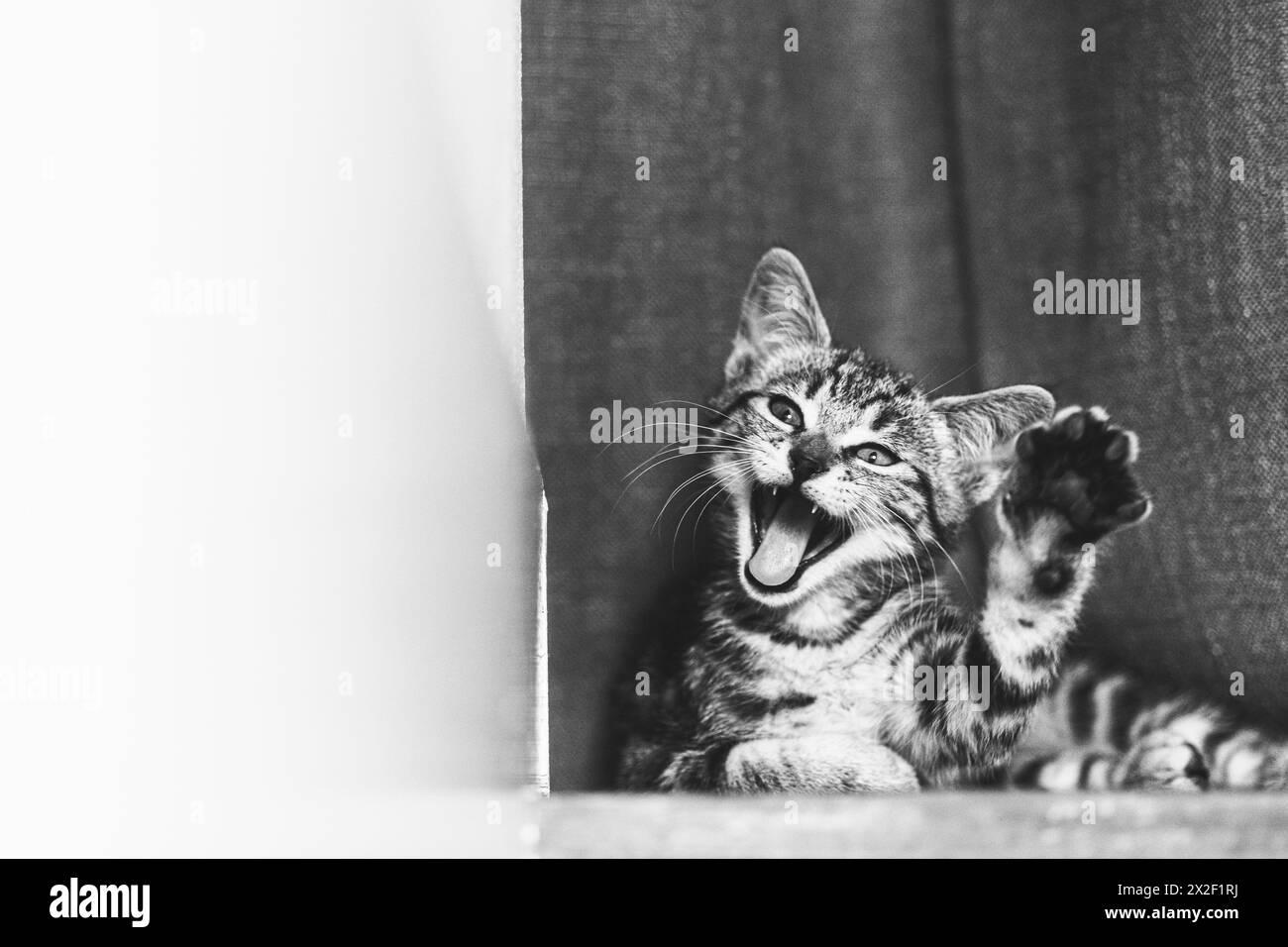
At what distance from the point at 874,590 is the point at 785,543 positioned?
9 centimetres

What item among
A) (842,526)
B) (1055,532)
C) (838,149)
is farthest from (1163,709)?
(838,149)

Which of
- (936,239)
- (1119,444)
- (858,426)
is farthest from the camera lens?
(936,239)

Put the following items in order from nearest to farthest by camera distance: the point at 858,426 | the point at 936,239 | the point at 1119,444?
the point at 1119,444 < the point at 858,426 < the point at 936,239

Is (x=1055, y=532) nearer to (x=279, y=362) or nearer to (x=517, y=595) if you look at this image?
(x=517, y=595)

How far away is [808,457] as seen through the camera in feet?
2.84

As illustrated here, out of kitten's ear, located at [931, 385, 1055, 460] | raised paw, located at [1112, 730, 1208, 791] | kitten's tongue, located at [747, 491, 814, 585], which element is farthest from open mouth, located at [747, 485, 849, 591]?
raised paw, located at [1112, 730, 1208, 791]

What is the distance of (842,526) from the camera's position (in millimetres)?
867

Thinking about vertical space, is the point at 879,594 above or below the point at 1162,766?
above

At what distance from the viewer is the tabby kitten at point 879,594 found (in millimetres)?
810

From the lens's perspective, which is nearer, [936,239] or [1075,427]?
[1075,427]

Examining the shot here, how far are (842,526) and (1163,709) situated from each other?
1.09 feet

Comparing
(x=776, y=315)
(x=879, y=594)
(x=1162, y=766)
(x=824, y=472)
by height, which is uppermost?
(x=776, y=315)

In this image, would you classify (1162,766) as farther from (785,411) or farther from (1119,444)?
(785,411)

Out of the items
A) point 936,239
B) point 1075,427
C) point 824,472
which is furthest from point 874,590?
point 936,239
